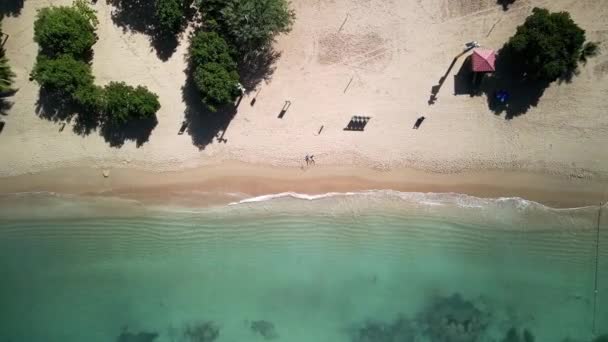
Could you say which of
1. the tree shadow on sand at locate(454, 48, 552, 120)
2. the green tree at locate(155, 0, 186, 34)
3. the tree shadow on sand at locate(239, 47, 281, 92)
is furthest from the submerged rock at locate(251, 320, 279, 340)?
the green tree at locate(155, 0, 186, 34)

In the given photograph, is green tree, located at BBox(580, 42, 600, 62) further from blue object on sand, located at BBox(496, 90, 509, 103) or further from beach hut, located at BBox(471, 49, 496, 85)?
beach hut, located at BBox(471, 49, 496, 85)

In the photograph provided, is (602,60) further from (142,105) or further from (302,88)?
(142,105)

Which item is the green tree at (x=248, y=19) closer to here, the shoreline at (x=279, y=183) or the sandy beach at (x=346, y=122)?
Answer: the sandy beach at (x=346, y=122)

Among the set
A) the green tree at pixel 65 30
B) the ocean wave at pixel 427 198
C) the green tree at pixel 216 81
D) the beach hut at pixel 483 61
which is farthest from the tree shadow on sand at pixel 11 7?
the beach hut at pixel 483 61

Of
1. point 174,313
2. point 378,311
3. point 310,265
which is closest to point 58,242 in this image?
point 174,313

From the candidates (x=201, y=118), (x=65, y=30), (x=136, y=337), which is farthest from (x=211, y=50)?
(x=136, y=337)

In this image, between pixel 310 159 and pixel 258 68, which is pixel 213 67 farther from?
pixel 310 159
